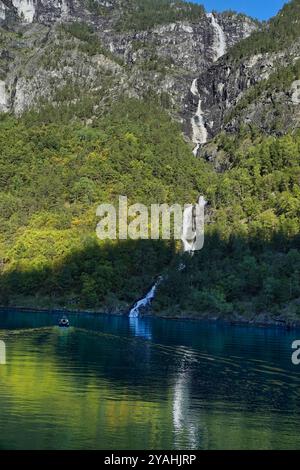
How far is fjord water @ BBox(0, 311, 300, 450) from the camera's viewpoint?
1865 inches

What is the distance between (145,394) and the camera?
64.6m

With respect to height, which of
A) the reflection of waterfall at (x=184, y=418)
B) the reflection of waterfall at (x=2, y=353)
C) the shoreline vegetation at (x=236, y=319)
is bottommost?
the reflection of waterfall at (x=184, y=418)

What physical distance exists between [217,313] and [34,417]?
139383 millimetres

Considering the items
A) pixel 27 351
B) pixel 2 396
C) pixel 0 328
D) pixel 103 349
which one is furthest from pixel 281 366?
pixel 0 328

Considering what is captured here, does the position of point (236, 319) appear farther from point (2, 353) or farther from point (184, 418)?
point (184, 418)

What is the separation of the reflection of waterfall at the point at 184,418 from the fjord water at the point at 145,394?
81mm

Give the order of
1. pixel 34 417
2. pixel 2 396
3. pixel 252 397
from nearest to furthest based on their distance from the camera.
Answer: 1. pixel 34 417
2. pixel 2 396
3. pixel 252 397

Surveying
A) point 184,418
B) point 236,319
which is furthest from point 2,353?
point 236,319

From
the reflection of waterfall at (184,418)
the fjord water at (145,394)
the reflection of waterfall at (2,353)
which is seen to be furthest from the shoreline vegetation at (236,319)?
the reflection of waterfall at (184,418)

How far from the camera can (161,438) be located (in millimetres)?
47188

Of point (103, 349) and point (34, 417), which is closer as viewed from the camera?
point (34, 417)

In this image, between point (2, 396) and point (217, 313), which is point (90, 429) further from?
point (217, 313)

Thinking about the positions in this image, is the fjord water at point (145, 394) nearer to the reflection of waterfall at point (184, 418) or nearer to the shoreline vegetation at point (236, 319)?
the reflection of waterfall at point (184, 418)

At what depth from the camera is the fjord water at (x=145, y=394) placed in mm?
47375
